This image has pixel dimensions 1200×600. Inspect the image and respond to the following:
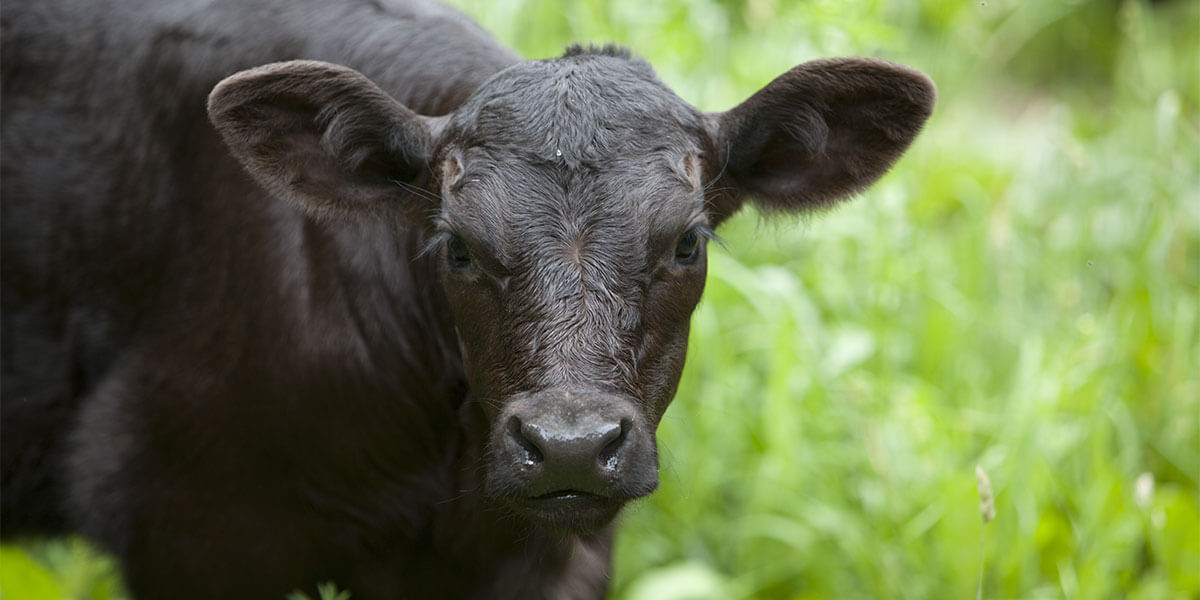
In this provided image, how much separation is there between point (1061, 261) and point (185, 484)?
3.85 metres

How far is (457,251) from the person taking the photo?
288 cm

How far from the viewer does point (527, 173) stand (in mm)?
2779

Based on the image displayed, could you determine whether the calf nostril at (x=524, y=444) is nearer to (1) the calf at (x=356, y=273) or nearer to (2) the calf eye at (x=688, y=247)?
(1) the calf at (x=356, y=273)

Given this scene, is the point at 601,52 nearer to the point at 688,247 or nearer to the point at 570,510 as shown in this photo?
the point at 688,247

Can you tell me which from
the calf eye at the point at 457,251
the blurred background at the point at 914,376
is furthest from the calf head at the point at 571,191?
the blurred background at the point at 914,376

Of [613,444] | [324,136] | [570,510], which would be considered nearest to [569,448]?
[613,444]

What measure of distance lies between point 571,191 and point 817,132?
80cm

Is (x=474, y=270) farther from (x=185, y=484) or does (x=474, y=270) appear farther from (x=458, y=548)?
(x=185, y=484)

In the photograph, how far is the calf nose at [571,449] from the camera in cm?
248

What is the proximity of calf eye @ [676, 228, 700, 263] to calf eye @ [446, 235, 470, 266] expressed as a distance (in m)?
0.50

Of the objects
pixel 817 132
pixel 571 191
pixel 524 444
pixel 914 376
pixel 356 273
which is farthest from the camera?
pixel 914 376

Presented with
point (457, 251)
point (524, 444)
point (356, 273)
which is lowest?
point (356, 273)

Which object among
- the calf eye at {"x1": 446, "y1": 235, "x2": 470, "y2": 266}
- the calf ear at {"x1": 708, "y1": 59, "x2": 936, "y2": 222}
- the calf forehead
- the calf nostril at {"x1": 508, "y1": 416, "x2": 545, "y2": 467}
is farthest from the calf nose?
the calf ear at {"x1": 708, "y1": 59, "x2": 936, "y2": 222}

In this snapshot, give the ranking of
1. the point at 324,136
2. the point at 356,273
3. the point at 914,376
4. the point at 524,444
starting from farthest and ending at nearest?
the point at 914,376 → the point at 356,273 → the point at 324,136 → the point at 524,444
